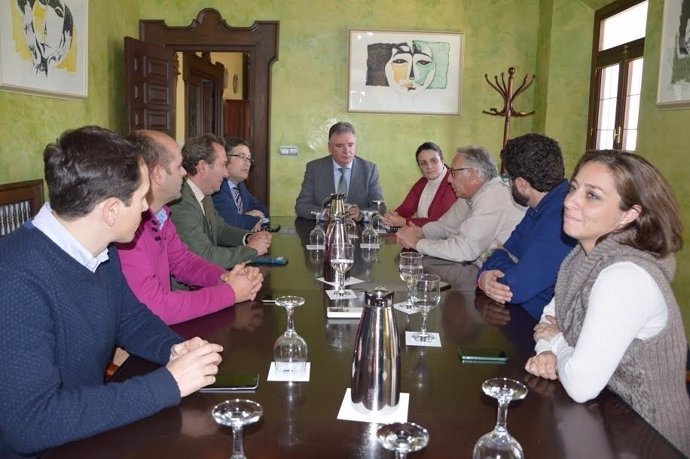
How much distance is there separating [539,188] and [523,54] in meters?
3.93

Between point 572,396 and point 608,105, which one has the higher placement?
point 608,105

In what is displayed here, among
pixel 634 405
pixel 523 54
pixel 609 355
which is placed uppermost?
pixel 523 54

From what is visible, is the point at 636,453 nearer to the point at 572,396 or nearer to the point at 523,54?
the point at 572,396

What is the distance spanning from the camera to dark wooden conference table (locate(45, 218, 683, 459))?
116 centimetres

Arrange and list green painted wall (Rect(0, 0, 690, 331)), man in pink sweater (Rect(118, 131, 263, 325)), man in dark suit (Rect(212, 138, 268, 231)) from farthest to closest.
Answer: green painted wall (Rect(0, 0, 690, 331))
man in dark suit (Rect(212, 138, 268, 231))
man in pink sweater (Rect(118, 131, 263, 325))

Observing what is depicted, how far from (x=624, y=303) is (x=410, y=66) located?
4873 mm

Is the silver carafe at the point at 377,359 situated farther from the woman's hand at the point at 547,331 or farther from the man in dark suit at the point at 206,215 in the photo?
the man in dark suit at the point at 206,215

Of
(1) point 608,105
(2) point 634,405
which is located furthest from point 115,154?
(1) point 608,105

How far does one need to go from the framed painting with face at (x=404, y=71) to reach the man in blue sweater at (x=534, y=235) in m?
3.51

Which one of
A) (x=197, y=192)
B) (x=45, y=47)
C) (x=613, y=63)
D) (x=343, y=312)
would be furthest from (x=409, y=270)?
(x=613, y=63)

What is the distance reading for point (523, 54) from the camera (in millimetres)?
6020

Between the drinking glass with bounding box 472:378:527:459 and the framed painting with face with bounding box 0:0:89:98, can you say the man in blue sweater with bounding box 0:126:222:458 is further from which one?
the framed painting with face with bounding box 0:0:89:98

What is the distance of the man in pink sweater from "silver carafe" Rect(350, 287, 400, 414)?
821 millimetres

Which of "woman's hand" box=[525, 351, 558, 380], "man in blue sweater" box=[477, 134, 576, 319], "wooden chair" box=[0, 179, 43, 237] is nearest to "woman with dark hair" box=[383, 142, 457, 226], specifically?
"man in blue sweater" box=[477, 134, 576, 319]
